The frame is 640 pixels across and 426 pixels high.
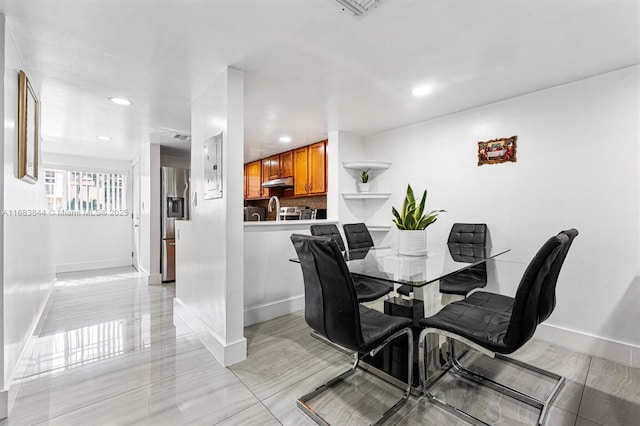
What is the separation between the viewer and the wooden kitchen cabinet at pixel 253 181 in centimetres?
594

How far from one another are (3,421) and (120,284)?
3229 mm

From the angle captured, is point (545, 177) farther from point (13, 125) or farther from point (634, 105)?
point (13, 125)

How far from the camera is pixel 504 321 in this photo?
169 centimetres

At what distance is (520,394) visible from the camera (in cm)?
174

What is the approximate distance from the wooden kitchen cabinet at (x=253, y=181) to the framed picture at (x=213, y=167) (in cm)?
336

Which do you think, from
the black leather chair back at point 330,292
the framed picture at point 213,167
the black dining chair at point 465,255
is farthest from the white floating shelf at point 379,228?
A: the black leather chair back at point 330,292

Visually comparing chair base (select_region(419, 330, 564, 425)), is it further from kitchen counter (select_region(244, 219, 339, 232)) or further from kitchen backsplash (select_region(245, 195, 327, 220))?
kitchen backsplash (select_region(245, 195, 327, 220))

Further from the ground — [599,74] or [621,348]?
[599,74]

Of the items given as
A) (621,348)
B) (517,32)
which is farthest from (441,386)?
(517,32)

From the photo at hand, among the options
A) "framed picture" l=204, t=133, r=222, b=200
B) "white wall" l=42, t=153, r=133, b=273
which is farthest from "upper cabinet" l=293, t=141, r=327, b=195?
"white wall" l=42, t=153, r=133, b=273

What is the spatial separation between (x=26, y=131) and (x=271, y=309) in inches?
95.7

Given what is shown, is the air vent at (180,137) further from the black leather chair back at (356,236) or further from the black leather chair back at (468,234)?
the black leather chair back at (468,234)

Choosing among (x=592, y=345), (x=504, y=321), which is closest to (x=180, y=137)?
(x=504, y=321)

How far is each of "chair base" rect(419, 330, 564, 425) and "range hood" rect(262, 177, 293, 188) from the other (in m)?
3.55
